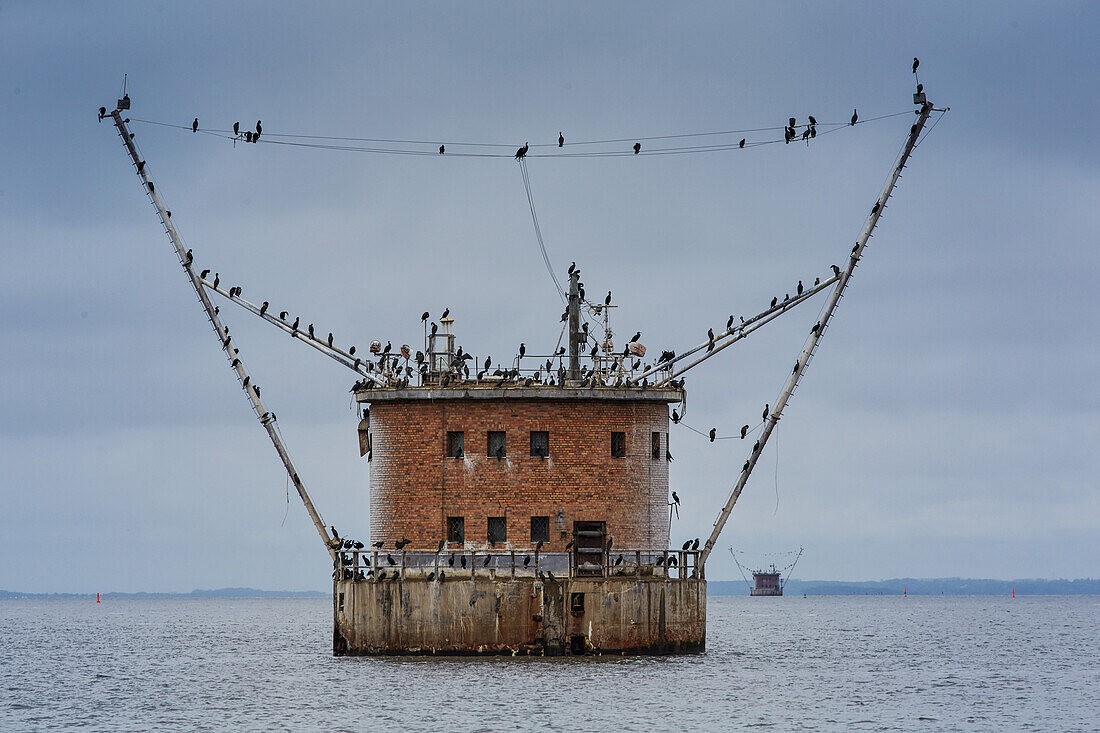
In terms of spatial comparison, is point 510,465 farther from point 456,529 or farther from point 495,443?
point 456,529

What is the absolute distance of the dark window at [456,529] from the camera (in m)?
54.6

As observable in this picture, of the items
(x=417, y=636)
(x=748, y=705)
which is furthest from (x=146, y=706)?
(x=748, y=705)

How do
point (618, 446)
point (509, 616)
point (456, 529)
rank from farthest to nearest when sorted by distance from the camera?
point (618, 446) < point (456, 529) < point (509, 616)

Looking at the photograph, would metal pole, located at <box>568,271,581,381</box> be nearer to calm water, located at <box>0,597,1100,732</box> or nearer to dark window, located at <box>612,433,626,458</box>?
dark window, located at <box>612,433,626,458</box>

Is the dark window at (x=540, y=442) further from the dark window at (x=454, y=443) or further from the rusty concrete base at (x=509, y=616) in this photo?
the rusty concrete base at (x=509, y=616)

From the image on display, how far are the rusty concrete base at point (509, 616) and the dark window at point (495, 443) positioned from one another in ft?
14.2

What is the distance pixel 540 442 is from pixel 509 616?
6042 millimetres

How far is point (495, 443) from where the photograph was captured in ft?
180

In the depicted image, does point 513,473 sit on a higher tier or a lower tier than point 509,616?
higher

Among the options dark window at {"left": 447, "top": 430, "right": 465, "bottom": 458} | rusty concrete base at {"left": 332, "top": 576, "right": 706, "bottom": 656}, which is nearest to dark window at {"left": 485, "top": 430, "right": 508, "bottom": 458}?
dark window at {"left": 447, "top": 430, "right": 465, "bottom": 458}

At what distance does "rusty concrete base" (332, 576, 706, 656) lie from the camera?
172ft

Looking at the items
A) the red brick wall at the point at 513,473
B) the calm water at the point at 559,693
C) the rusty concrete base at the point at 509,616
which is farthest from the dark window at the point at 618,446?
the calm water at the point at 559,693

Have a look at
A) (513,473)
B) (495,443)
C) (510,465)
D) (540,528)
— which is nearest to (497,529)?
(540,528)

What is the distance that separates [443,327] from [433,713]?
53.1 feet
